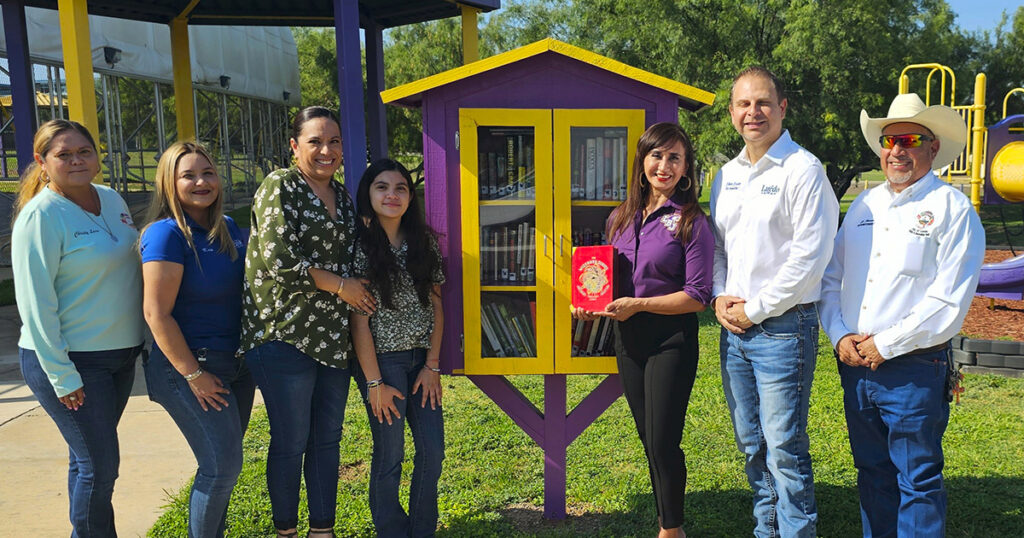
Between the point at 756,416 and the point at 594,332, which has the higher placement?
the point at 594,332

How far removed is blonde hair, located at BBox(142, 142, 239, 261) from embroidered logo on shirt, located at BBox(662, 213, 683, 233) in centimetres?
167

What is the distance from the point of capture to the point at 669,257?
2963mm

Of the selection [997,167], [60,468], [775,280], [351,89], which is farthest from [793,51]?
[60,468]

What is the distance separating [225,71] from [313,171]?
43.6ft

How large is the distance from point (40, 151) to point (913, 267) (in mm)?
3180

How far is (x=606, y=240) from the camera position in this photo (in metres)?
3.28

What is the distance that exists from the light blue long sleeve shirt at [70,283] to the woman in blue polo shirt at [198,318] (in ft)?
0.37

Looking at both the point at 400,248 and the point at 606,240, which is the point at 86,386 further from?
the point at 606,240

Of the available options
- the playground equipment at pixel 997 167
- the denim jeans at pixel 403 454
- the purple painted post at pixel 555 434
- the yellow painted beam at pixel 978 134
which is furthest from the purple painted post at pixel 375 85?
the yellow painted beam at pixel 978 134

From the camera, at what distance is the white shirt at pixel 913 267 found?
2619 millimetres

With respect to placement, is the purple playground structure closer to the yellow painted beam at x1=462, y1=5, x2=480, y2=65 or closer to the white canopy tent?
the yellow painted beam at x1=462, y1=5, x2=480, y2=65

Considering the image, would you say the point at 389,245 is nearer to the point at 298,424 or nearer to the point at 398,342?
the point at 398,342

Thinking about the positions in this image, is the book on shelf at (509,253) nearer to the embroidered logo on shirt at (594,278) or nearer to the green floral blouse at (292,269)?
the embroidered logo on shirt at (594,278)

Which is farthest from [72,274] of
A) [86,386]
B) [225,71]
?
[225,71]
